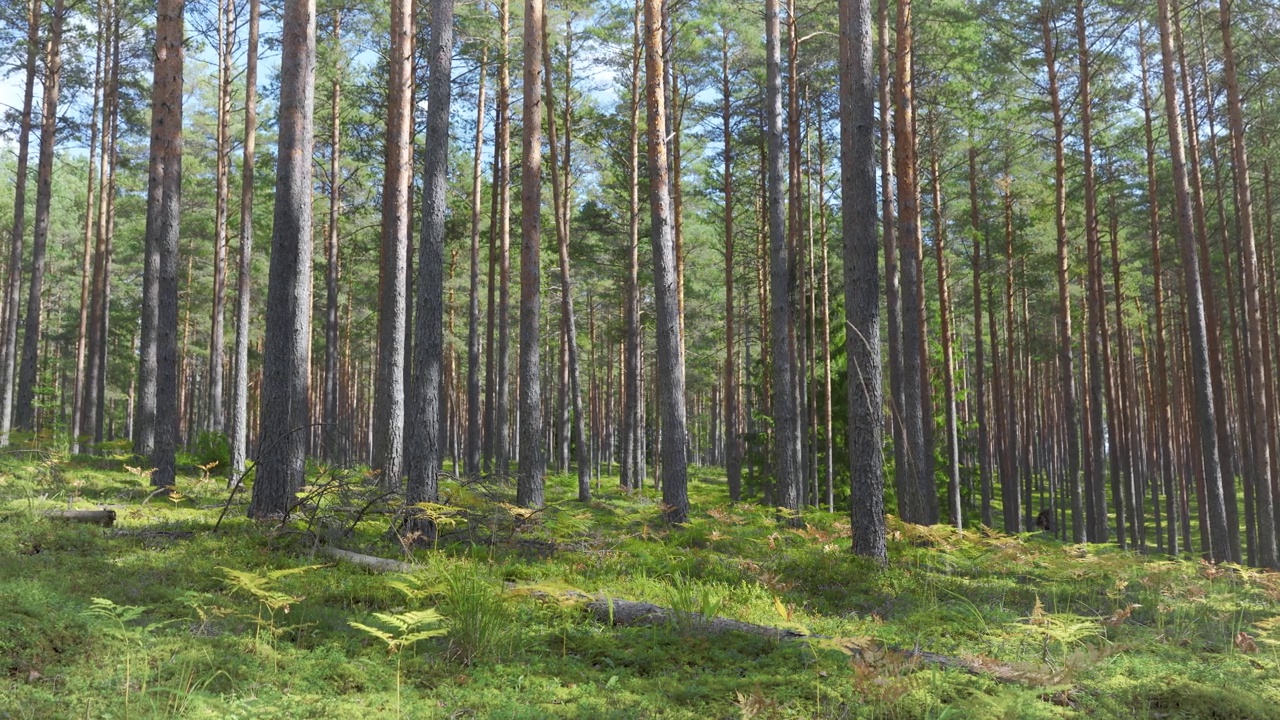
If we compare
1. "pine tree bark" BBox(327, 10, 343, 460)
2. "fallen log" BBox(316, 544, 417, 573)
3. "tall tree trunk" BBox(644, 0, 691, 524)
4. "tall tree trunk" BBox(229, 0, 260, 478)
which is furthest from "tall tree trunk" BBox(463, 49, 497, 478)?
"fallen log" BBox(316, 544, 417, 573)

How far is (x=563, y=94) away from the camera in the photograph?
22.2 metres

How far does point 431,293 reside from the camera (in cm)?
899

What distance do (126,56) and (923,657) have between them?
26320mm

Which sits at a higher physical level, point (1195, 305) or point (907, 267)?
point (907, 267)

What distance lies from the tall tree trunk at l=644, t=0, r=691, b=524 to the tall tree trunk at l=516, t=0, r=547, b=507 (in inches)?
87.2

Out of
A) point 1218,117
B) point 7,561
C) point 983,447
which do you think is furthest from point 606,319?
point 7,561

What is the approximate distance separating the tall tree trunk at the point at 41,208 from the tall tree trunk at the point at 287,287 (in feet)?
41.9

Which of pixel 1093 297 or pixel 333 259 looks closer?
pixel 1093 297

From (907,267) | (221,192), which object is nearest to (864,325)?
(907,267)

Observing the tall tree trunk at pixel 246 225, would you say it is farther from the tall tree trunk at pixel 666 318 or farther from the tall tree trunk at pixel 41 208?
the tall tree trunk at pixel 666 318

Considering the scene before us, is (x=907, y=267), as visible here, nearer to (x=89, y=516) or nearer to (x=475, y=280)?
(x=475, y=280)

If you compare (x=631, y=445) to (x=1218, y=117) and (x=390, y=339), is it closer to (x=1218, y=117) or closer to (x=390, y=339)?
(x=390, y=339)

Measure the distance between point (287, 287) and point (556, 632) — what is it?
20.0 feet

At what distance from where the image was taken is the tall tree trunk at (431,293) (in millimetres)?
8703
